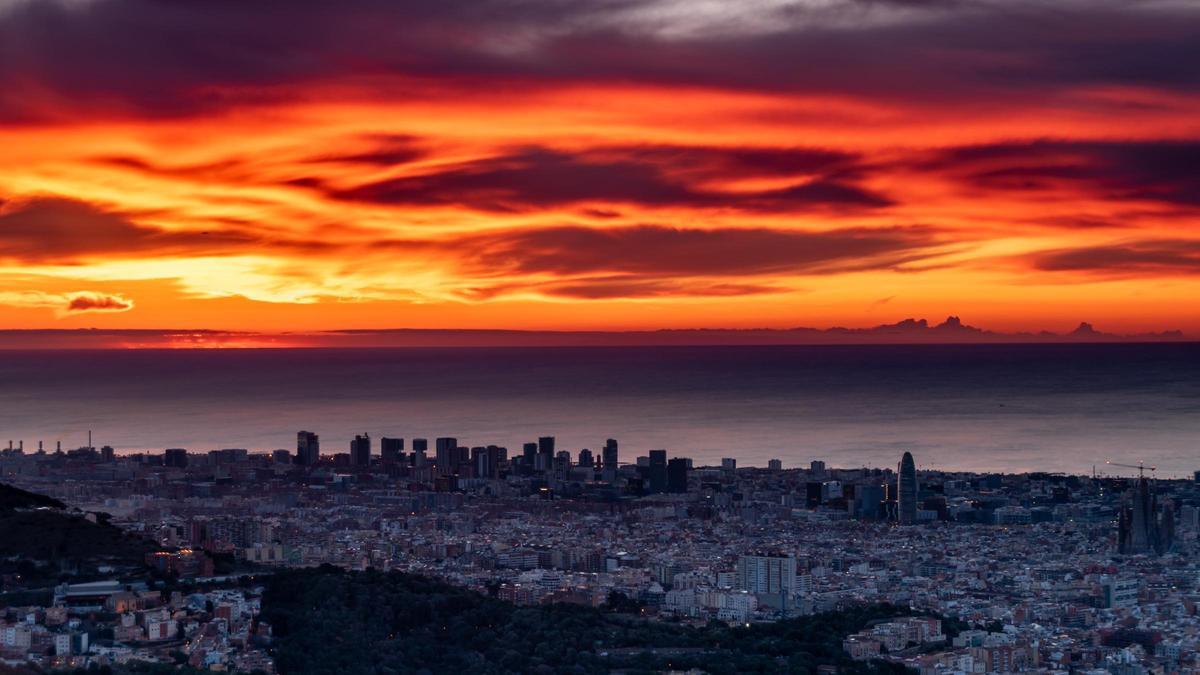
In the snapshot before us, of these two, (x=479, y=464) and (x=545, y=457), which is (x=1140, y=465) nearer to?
(x=545, y=457)

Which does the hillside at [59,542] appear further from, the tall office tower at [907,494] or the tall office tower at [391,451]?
the tall office tower at [391,451]

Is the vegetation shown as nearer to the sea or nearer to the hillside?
the hillside

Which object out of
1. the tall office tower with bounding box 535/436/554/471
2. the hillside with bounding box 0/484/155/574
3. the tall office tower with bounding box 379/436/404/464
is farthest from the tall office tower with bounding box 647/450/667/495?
the hillside with bounding box 0/484/155/574

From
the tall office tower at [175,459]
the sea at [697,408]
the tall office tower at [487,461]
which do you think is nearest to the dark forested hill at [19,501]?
the tall office tower at [175,459]

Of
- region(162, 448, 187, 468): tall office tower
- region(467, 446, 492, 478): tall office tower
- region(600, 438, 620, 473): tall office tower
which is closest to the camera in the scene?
region(467, 446, 492, 478): tall office tower

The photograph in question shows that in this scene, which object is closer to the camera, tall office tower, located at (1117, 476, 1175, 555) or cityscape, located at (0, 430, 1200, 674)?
cityscape, located at (0, 430, 1200, 674)

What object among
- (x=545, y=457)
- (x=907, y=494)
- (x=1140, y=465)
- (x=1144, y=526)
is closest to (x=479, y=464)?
(x=545, y=457)

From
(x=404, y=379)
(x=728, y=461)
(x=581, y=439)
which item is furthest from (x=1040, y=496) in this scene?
(x=404, y=379)
